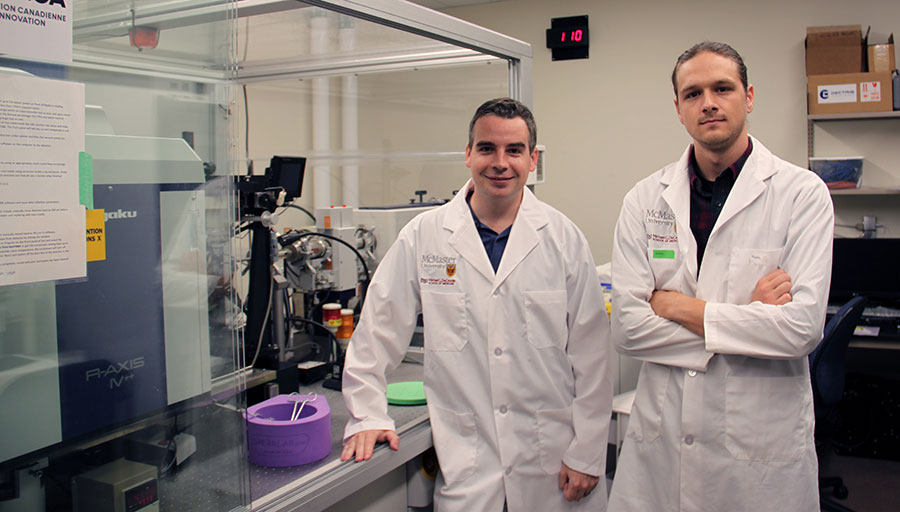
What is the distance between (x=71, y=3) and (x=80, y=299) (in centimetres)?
38

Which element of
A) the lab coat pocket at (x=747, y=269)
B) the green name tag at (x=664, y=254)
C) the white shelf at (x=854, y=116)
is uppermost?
the white shelf at (x=854, y=116)

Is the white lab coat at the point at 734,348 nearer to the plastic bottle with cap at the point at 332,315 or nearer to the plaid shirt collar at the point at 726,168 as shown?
the plaid shirt collar at the point at 726,168

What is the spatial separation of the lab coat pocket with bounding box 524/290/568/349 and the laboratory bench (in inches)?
13.7

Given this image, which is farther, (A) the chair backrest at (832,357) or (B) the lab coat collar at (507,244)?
(A) the chair backrest at (832,357)

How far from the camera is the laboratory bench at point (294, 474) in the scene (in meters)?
1.11

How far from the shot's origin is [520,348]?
5.09ft

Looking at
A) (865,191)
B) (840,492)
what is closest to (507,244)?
(840,492)

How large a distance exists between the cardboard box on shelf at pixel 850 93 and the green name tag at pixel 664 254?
2911 millimetres

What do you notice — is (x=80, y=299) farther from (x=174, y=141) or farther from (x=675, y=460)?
(x=675, y=460)

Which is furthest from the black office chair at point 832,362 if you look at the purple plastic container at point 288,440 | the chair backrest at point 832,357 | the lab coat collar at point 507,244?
the purple plastic container at point 288,440

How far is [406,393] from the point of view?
1.82 m

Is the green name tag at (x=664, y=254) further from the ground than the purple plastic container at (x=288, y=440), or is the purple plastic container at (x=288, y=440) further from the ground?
the green name tag at (x=664, y=254)

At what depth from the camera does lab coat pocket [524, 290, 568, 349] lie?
1563 mm

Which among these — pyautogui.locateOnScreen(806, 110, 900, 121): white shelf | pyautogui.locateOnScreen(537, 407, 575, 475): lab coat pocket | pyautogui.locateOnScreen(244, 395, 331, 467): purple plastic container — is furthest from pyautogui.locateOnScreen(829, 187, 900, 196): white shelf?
pyautogui.locateOnScreen(244, 395, 331, 467): purple plastic container
